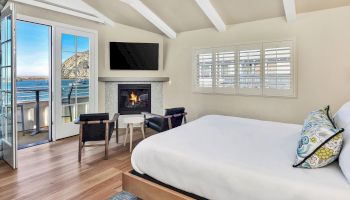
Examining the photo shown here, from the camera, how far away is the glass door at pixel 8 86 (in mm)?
2877

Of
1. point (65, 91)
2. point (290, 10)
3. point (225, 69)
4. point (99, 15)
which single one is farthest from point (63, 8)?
point (290, 10)

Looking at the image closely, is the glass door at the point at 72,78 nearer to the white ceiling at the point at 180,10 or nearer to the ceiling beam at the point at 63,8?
the ceiling beam at the point at 63,8

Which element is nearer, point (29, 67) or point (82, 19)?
point (82, 19)

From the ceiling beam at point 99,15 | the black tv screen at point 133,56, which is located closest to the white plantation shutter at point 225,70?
the black tv screen at point 133,56

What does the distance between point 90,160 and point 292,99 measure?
11.4 feet

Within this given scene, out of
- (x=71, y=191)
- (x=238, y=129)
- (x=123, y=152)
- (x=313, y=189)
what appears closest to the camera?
(x=313, y=189)

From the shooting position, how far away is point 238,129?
104 inches

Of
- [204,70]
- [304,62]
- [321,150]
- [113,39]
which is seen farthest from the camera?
[113,39]

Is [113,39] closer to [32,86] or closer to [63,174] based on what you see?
[32,86]

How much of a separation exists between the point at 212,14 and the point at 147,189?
319 centimetres

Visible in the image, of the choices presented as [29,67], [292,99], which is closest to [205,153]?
[292,99]

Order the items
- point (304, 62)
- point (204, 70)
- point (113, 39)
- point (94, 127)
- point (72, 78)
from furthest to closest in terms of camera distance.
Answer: point (113, 39)
point (204, 70)
point (72, 78)
point (304, 62)
point (94, 127)

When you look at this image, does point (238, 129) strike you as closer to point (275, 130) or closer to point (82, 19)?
point (275, 130)

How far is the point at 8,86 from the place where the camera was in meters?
3.03
